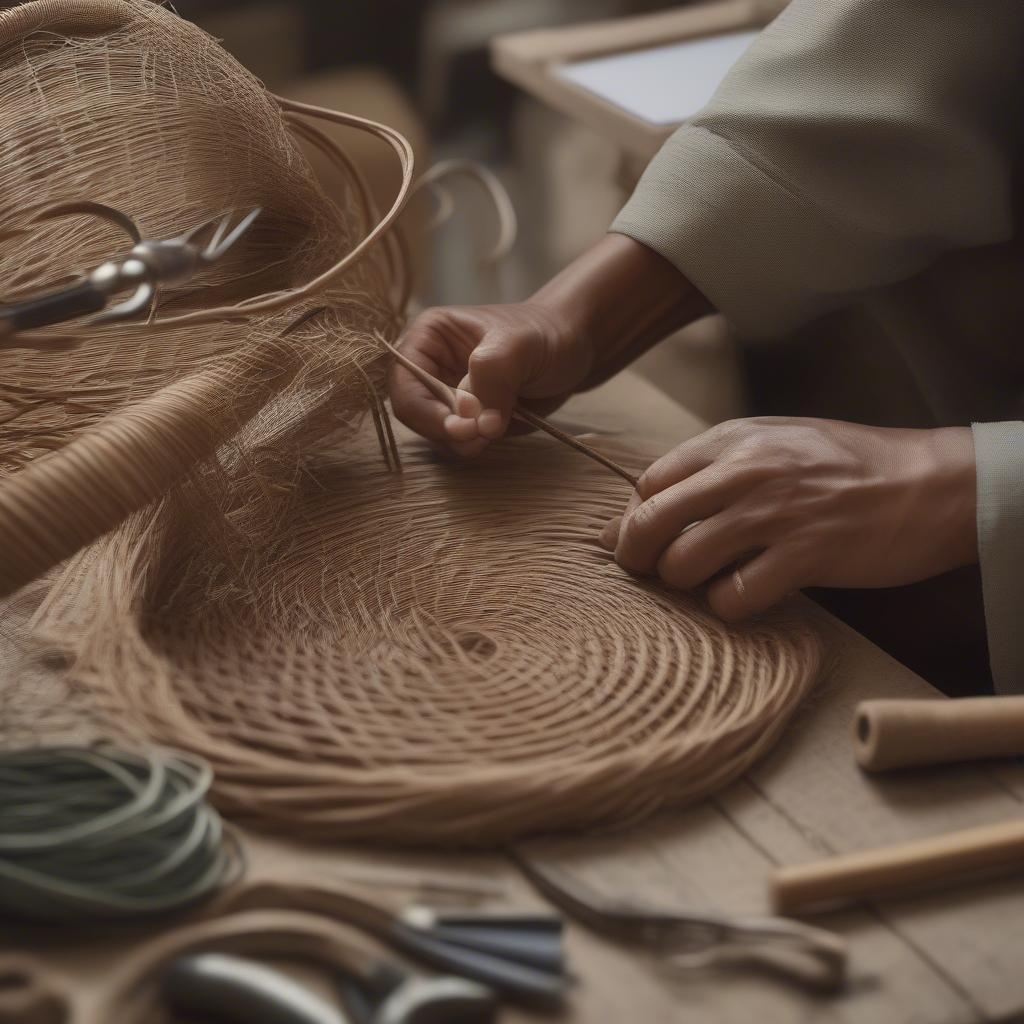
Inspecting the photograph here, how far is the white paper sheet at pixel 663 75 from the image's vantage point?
3.57 feet

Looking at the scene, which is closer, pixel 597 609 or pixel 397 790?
pixel 397 790

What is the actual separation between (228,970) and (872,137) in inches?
24.1

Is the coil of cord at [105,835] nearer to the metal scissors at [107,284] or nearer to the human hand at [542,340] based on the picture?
the metal scissors at [107,284]

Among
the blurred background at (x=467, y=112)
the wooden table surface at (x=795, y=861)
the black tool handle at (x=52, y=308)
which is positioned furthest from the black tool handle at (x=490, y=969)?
the blurred background at (x=467, y=112)

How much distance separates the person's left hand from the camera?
666 millimetres

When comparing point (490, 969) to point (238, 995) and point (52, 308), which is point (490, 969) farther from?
point (52, 308)

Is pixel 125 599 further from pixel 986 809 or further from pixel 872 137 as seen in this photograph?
pixel 872 137

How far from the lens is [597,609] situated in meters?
0.68

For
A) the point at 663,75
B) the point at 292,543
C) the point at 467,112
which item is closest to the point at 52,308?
the point at 292,543

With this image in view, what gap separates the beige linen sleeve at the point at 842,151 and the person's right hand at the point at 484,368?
3.6 inches

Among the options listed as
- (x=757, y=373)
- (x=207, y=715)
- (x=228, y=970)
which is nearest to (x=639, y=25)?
(x=757, y=373)

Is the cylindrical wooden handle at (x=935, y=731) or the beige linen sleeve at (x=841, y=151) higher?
the beige linen sleeve at (x=841, y=151)

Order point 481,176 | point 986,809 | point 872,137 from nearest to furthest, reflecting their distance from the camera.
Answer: point 986,809
point 872,137
point 481,176

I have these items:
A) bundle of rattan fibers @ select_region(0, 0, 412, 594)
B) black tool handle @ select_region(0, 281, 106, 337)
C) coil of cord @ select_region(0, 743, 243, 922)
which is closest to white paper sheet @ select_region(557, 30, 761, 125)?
bundle of rattan fibers @ select_region(0, 0, 412, 594)
